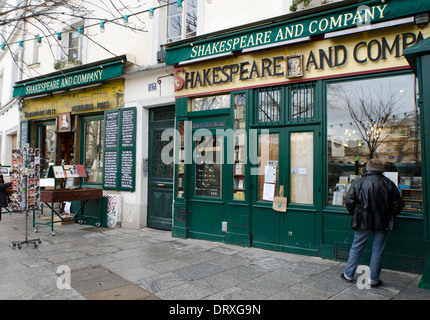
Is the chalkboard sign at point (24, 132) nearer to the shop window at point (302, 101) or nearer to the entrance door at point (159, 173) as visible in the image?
the entrance door at point (159, 173)

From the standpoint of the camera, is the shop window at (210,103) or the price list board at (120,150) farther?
the price list board at (120,150)

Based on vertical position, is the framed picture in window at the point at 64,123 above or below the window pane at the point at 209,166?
above

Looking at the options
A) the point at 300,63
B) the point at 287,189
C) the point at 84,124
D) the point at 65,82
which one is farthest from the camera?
the point at 84,124

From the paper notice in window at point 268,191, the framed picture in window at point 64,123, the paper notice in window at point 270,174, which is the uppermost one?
the framed picture in window at point 64,123

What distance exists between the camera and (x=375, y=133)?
5.30 metres

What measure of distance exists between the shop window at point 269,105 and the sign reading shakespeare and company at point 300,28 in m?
0.90

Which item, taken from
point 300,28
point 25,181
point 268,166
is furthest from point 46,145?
point 300,28

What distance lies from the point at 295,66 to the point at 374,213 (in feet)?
9.74

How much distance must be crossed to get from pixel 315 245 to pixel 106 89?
6768 mm

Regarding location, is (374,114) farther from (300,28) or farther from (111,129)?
(111,129)

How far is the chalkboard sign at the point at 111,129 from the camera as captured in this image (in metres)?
8.73

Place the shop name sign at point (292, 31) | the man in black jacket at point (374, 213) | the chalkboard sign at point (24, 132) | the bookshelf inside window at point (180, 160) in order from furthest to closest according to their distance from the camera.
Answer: the chalkboard sign at point (24, 132), the bookshelf inside window at point (180, 160), the shop name sign at point (292, 31), the man in black jacket at point (374, 213)

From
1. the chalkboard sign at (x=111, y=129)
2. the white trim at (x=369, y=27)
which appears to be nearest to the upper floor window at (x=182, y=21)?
the chalkboard sign at (x=111, y=129)
